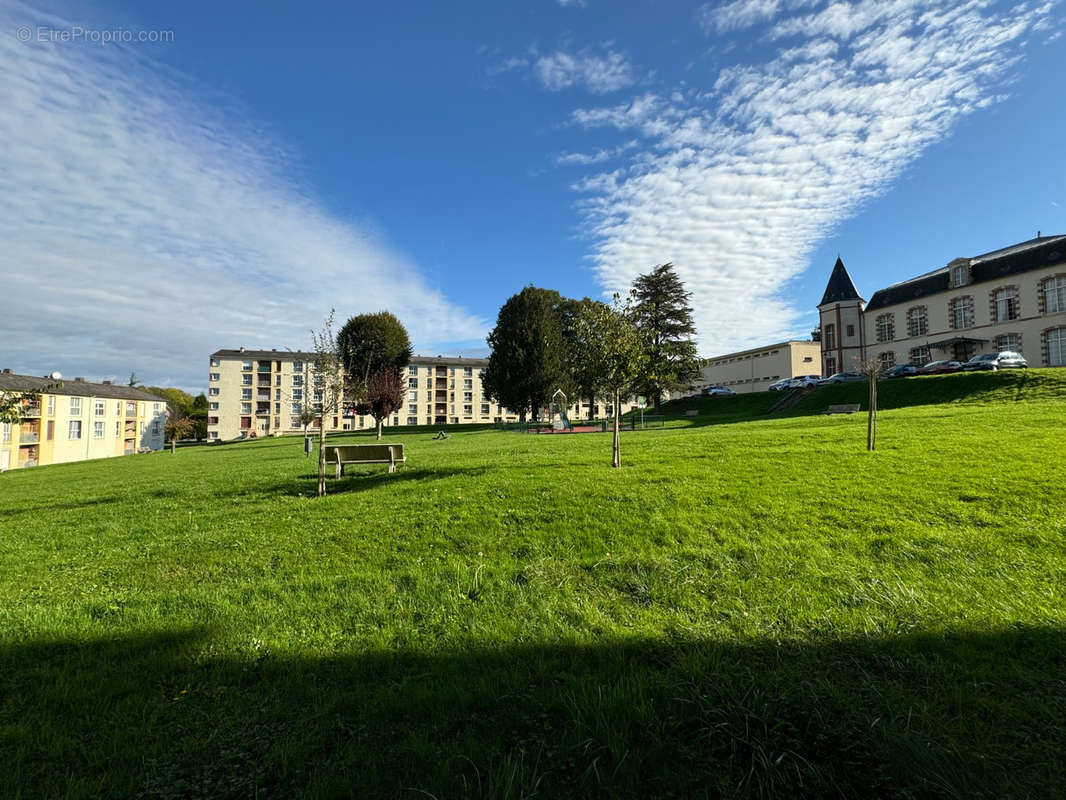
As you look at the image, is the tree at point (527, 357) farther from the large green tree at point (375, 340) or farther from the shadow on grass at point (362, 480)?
the shadow on grass at point (362, 480)

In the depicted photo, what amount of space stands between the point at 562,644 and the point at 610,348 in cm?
937

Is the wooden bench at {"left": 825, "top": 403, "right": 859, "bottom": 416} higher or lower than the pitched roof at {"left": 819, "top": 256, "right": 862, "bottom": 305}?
lower

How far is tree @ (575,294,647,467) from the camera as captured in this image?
12.4 metres

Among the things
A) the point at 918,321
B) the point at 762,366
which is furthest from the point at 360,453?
the point at 762,366

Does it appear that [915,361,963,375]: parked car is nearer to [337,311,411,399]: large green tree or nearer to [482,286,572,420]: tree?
[482,286,572,420]: tree

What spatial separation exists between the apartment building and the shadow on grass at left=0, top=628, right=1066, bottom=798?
56192 millimetres

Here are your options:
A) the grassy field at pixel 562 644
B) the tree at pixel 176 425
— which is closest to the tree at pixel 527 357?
the tree at pixel 176 425

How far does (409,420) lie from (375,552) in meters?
90.2

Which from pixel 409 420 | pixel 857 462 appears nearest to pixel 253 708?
pixel 857 462

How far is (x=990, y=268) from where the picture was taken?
42.1 m

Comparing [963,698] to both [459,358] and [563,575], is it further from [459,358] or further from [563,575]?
[459,358]

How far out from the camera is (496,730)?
3.01 m

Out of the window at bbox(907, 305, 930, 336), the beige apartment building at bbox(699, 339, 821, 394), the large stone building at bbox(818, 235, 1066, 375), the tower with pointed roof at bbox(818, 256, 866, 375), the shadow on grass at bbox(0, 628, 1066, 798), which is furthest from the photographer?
the beige apartment building at bbox(699, 339, 821, 394)

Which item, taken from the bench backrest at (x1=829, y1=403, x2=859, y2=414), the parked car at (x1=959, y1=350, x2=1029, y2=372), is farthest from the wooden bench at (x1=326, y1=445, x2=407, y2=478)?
the parked car at (x1=959, y1=350, x2=1029, y2=372)
